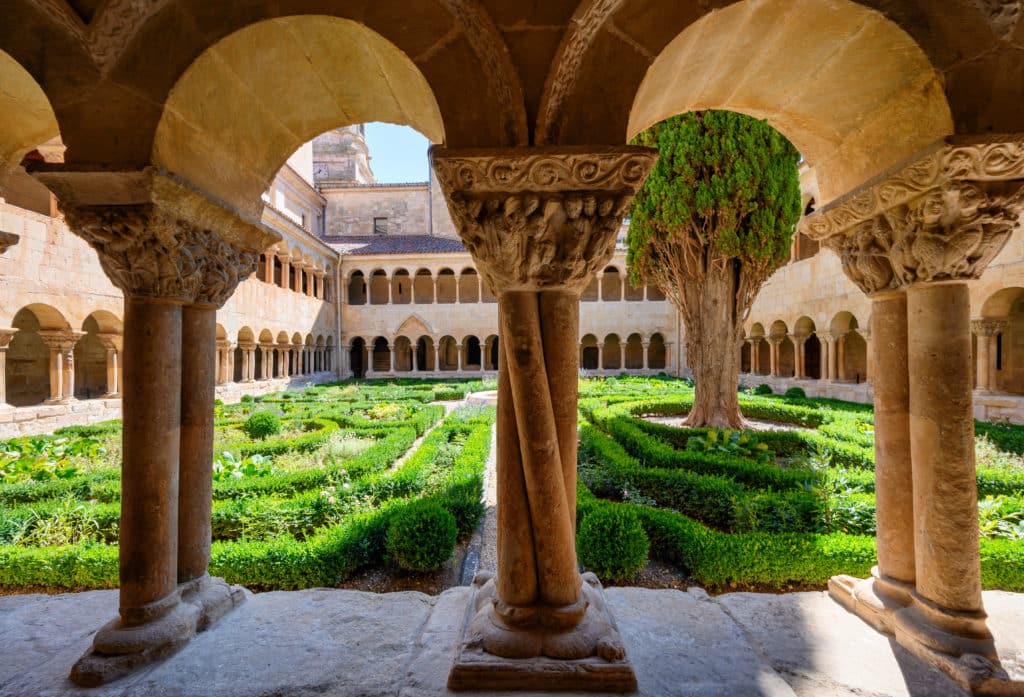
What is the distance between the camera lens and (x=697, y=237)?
9562 mm

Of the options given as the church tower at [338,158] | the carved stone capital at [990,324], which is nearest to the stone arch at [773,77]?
the carved stone capital at [990,324]

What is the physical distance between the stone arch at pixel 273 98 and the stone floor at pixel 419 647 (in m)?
2.49

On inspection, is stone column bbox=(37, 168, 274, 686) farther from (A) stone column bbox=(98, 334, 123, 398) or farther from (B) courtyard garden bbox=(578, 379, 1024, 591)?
(A) stone column bbox=(98, 334, 123, 398)

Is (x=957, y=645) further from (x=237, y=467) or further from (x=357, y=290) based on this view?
(x=357, y=290)

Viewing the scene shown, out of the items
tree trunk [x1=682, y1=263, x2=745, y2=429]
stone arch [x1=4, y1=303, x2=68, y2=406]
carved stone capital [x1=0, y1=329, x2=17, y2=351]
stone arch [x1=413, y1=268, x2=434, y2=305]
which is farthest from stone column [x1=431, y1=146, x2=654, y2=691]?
stone arch [x1=413, y1=268, x2=434, y2=305]

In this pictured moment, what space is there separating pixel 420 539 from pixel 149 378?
8.15ft

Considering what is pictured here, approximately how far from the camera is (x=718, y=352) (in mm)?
9711

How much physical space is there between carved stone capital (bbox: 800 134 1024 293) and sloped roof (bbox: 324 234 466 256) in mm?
20938

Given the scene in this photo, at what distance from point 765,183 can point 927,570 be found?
8468 mm

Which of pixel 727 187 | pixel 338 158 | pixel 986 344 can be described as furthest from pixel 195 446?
pixel 338 158

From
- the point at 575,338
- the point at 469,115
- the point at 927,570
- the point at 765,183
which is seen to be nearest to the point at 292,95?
the point at 469,115

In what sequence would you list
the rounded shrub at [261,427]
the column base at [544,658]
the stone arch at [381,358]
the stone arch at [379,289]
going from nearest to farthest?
the column base at [544,658] < the rounded shrub at [261,427] < the stone arch at [379,289] < the stone arch at [381,358]

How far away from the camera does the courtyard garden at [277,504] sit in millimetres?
3973

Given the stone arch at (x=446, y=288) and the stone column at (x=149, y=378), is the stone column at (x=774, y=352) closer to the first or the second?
the stone arch at (x=446, y=288)
